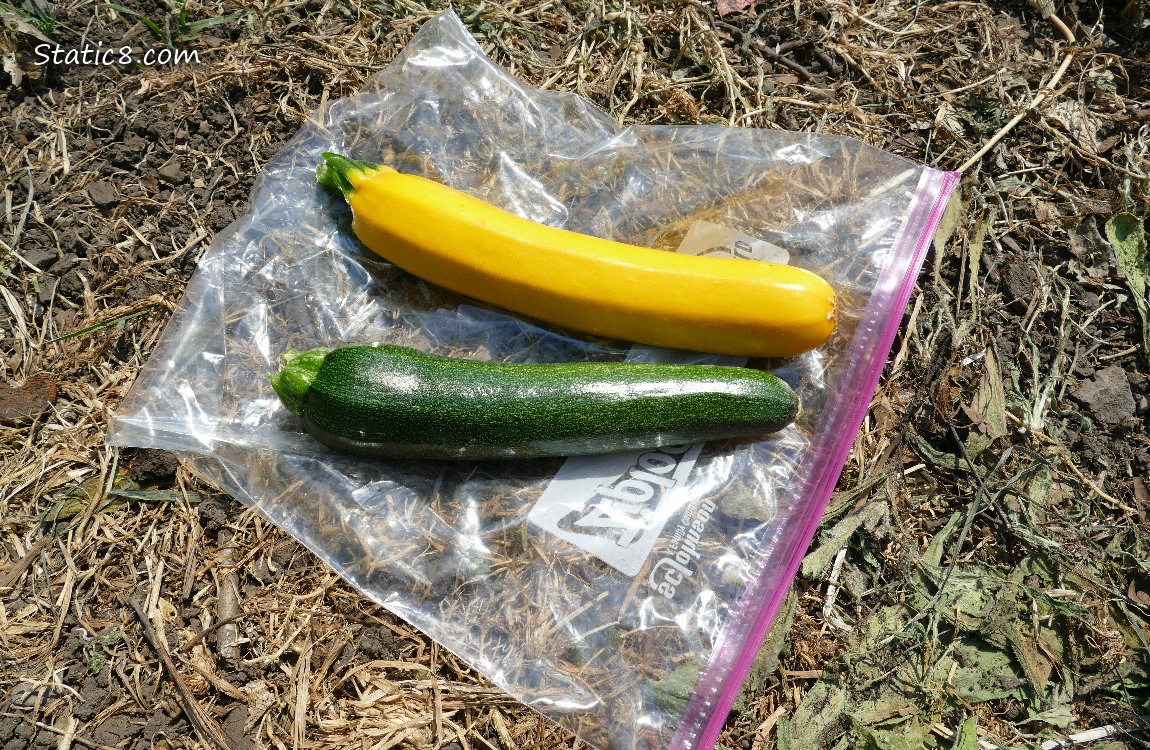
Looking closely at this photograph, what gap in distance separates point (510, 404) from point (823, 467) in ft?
4.03

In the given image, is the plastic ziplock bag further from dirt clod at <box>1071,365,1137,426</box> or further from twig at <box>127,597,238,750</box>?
dirt clod at <box>1071,365,1137,426</box>

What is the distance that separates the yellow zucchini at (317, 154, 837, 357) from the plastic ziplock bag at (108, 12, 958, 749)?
198mm

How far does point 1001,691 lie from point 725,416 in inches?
57.8

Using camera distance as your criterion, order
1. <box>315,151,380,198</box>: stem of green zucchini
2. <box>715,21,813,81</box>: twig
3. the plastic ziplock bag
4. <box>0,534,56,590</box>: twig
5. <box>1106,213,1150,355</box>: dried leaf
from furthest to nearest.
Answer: <box>715,21,813,81</box>: twig → <box>1106,213,1150,355</box>: dried leaf → <box>315,151,380,198</box>: stem of green zucchini → <box>0,534,56,590</box>: twig → the plastic ziplock bag

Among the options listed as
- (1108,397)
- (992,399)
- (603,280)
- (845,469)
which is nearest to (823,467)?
(845,469)

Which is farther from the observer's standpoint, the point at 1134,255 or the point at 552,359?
the point at 1134,255

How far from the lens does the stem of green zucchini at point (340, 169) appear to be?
3.03 meters

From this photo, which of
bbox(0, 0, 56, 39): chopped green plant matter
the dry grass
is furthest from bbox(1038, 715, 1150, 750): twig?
bbox(0, 0, 56, 39): chopped green plant matter

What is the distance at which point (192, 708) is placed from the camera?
2.71 m

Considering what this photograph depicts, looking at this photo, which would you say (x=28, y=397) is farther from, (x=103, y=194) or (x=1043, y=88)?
(x=1043, y=88)

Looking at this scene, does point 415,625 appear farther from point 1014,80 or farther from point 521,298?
point 1014,80

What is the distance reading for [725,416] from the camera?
2797 mm

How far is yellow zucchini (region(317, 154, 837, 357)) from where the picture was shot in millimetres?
2795

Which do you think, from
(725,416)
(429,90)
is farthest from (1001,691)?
(429,90)
